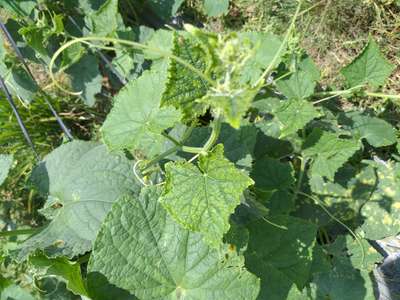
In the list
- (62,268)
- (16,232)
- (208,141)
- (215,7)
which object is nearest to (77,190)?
(16,232)

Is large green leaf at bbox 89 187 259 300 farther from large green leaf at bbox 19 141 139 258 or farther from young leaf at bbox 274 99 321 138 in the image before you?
young leaf at bbox 274 99 321 138

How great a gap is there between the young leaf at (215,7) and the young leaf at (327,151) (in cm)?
84

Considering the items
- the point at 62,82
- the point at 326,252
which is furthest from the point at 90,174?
the point at 62,82

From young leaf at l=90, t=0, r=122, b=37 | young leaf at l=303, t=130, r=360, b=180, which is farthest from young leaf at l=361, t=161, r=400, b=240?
young leaf at l=90, t=0, r=122, b=37

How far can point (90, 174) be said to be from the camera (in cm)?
180

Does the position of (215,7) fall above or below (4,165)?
above

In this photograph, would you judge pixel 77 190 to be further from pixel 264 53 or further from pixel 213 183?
pixel 264 53

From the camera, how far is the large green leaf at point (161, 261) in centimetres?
151

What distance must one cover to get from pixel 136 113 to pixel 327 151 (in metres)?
0.79

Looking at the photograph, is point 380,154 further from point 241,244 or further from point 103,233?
point 103,233

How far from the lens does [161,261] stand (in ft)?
5.09

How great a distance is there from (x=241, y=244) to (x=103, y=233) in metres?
0.45

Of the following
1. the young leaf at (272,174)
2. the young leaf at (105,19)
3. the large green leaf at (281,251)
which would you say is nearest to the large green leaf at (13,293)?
the large green leaf at (281,251)

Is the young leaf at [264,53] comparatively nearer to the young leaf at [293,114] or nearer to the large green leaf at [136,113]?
the young leaf at [293,114]
